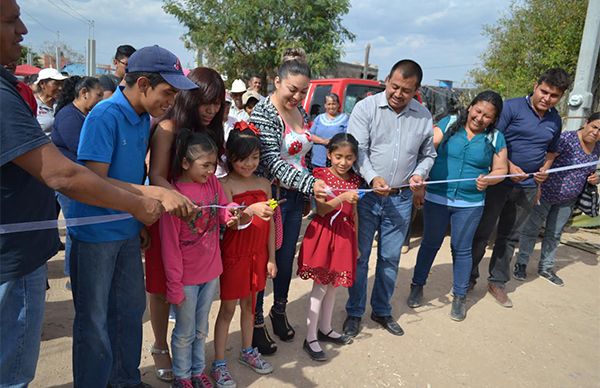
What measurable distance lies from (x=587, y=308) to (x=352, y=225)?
316 centimetres

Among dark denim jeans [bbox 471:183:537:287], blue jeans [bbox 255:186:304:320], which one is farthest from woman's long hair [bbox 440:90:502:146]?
blue jeans [bbox 255:186:304:320]

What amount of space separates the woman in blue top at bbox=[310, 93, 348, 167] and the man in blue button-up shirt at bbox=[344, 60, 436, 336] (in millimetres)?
2501

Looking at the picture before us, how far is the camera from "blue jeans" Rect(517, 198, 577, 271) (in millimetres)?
5023

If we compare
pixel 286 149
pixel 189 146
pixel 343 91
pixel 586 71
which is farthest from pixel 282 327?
pixel 586 71

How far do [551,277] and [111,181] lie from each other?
5.26m

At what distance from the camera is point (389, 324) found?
3.64 meters

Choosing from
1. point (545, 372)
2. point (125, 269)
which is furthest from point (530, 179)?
point (125, 269)

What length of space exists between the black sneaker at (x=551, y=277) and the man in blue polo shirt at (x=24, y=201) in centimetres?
503

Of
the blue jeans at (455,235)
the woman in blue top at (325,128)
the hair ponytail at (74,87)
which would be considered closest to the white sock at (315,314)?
the blue jeans at (455,235)

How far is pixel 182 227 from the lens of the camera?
7.72 feet

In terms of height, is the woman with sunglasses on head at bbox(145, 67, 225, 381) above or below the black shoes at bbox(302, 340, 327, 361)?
above

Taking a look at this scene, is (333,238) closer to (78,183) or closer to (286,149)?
(286,149)

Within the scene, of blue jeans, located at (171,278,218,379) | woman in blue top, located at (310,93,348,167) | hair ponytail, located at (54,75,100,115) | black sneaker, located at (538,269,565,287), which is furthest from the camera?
woman in blue top, located at (310,93,348,167)

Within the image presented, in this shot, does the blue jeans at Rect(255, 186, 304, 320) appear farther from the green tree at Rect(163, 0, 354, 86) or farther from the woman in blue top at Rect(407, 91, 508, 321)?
the green tree at Rect(163, 0, 354, 86)
